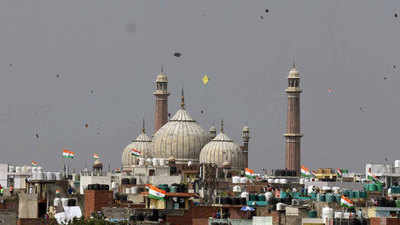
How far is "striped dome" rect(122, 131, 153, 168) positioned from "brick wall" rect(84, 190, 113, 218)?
68.2 metres

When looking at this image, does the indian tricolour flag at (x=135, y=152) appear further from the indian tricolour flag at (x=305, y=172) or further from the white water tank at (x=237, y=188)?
the white water tank at (x=237, y=188)

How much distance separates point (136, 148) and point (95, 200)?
239ft

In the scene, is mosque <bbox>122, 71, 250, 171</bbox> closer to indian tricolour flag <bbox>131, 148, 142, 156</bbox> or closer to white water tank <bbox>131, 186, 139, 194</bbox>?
indian tricolour flag <bbox>131, 148, 142, 156</bbox>

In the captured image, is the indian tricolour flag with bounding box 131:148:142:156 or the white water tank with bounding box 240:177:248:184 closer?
the white water tank with bounding box 240:177:248:184

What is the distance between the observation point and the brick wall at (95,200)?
94.5 metres

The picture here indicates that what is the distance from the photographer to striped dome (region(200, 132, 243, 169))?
15438 centimetres

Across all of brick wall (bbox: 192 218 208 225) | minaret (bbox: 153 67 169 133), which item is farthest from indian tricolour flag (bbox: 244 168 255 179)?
brick wall (bbox: 192 218 208 225)

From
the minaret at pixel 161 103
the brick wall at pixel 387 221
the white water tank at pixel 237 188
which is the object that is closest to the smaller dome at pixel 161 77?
the minaret at pixel 161 103

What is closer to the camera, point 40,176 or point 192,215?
point 192,215

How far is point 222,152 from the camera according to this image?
155 metres

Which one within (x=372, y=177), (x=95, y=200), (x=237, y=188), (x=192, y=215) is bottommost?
(x=192, y=215)

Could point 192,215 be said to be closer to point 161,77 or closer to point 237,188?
point 237,188

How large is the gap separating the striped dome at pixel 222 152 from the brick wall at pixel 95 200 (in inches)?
2251

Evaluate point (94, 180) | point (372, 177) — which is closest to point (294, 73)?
point (372, 177)
